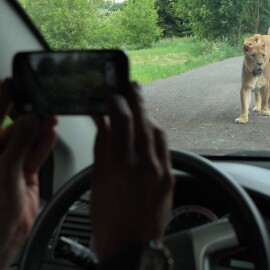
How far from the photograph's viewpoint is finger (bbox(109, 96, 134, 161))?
0.91 metres

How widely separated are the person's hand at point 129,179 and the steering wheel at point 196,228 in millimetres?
544

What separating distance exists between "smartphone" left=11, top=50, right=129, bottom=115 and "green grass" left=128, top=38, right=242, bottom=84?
51.1 inches

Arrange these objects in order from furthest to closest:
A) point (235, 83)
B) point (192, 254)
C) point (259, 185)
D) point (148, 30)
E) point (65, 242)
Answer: point (235, 83) < point (148, 30) < point (259, 185) < point (65, 242) < point (192, 254)

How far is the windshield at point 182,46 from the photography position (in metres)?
2.50

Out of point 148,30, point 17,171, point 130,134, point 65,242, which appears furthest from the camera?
point 148,30

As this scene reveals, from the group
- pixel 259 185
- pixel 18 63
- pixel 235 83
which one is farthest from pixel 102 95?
pixel 235 83

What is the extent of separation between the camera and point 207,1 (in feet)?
9.17

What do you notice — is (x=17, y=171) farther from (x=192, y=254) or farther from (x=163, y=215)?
(x=192, y=254)

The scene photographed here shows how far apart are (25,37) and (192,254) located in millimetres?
Result: 1106

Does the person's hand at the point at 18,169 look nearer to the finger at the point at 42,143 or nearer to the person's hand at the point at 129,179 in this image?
the finger at the point at 42,143

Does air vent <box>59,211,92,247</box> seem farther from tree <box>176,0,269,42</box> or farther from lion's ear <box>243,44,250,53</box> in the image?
lion's ear <box>243,44,250,53</box>

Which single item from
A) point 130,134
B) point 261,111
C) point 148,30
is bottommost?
point 261,111

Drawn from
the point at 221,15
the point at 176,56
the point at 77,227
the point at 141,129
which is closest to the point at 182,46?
the point at 176,56

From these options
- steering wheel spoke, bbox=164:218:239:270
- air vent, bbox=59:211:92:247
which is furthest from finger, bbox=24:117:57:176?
air vent, bbox=59:211:92:247
